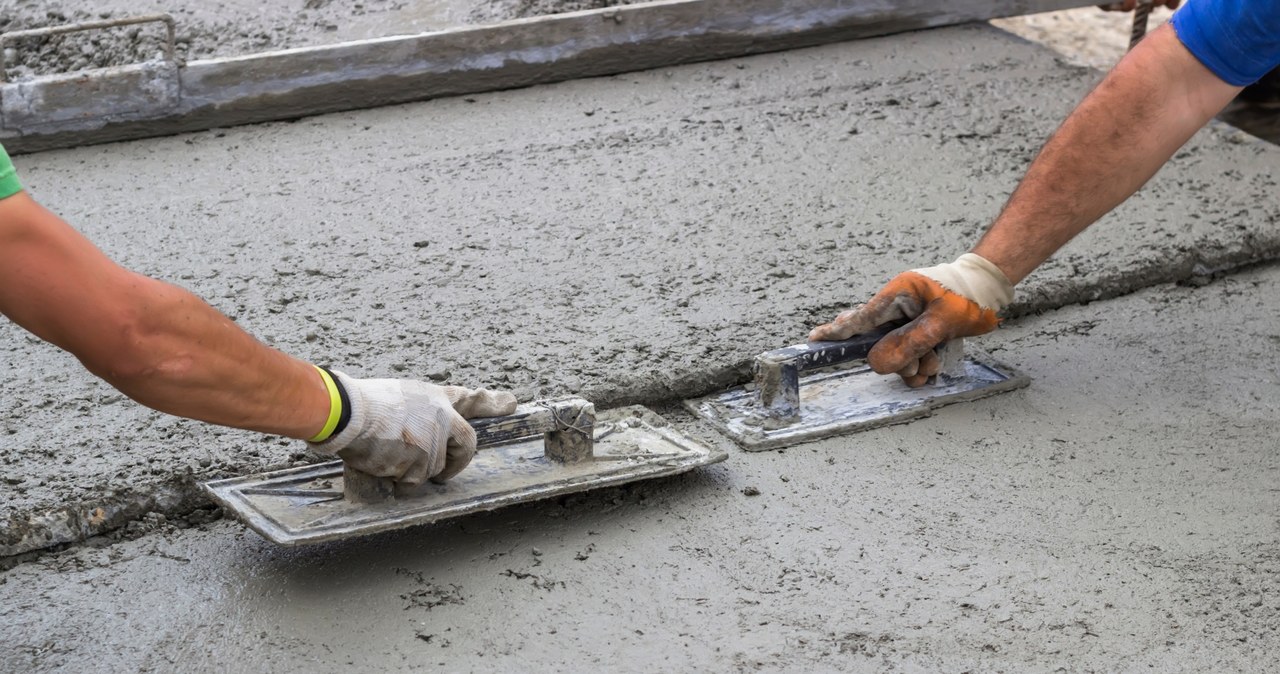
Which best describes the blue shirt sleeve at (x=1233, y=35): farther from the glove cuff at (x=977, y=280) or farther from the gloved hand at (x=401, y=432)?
the gloved hand at (x=401, y=432)

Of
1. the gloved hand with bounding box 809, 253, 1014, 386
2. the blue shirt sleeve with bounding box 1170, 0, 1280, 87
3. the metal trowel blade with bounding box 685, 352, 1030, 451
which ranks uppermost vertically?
the blue shirt sleeve with bounding box 1170, 0, 1280, 87

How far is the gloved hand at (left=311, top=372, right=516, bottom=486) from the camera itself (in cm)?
204

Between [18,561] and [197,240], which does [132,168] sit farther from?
[18,561]

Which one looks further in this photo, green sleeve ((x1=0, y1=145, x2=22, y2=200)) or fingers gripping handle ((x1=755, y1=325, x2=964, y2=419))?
fingers gripping handle ((x1=755, y1=325, x2=964, y2=419))

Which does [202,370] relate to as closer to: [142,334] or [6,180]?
[142,334]

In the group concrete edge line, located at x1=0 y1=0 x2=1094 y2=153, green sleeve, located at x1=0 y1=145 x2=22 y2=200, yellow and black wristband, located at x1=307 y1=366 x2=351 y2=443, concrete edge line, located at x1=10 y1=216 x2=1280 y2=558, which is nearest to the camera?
green sleeve, located at x1=0 y1=145 x2=22 y2=200

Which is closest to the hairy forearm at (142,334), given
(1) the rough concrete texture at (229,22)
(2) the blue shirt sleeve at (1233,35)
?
(2) the blue shirt sleeve at (1233,35)

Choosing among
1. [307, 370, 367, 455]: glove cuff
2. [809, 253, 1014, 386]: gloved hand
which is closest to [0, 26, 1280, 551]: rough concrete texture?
[809, 253, 1014, 386]: gloved hand

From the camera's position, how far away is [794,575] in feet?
7.24

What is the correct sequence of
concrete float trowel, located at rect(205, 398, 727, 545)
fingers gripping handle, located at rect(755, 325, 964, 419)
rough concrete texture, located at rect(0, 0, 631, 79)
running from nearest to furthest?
concrete float trowel, located at rect(205, 398, 727, 545) → fingers gripping handle, located at rect(755, 325, 964, 419) → rough concrete texture, located at rect(0, 0, 631, 79)

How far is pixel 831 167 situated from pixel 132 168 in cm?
198

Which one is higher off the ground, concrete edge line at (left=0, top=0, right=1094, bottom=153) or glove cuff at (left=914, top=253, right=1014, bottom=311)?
concrete edge line at (left=0, top=0, right=1094, bottom=153)

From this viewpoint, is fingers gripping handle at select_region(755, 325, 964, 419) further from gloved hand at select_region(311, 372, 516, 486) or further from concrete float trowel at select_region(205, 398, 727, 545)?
gloved hand at select_region(311, 372, 516, 486)

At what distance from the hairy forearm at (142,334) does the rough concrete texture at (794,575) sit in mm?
364
